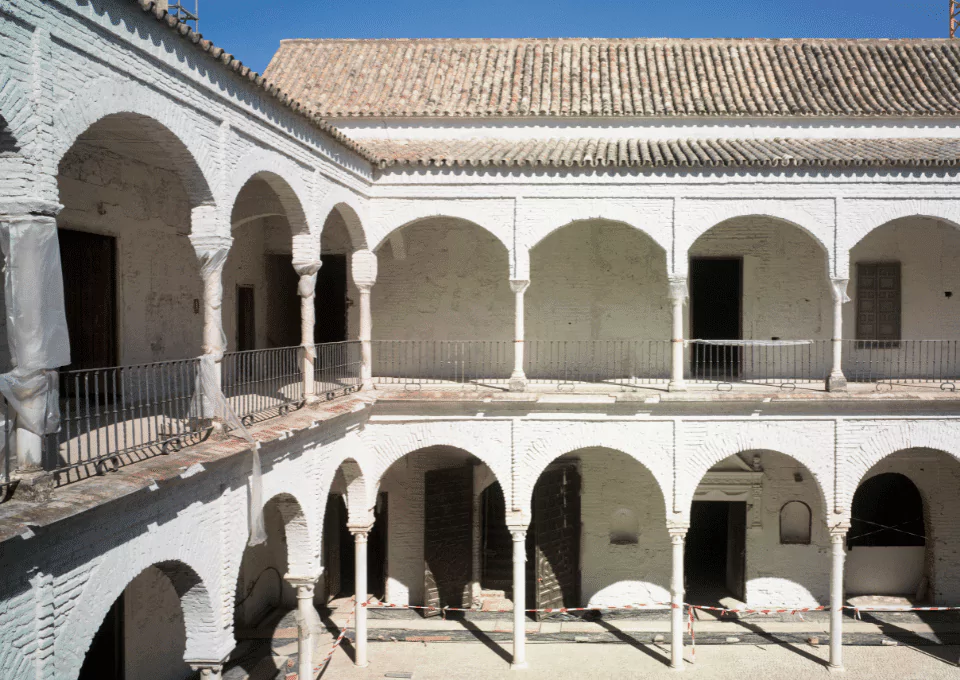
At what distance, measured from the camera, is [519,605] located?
502 inches

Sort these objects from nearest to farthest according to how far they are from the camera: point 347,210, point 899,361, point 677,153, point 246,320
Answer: point 347,210 → point 677,153 → point 246,320 → point 899,361

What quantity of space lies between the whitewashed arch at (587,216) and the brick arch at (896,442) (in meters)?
3.94

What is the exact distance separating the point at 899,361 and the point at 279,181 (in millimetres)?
10925

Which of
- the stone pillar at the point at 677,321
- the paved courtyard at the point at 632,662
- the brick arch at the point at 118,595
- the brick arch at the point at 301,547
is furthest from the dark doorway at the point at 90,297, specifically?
the stone pillar at the point at 677,321

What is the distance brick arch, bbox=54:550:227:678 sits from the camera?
5.71m

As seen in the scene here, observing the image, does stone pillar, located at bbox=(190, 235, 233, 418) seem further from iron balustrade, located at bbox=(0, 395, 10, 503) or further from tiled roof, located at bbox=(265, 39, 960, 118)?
tiled roof, located at bbox=(265, 39, 960, 118)

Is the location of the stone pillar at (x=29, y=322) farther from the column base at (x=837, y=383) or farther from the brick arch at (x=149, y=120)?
the column base at (x=837, y=383)

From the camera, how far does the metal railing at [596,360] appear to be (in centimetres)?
1506

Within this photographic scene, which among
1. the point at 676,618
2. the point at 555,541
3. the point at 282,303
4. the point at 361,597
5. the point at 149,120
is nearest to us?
the point at 149,120

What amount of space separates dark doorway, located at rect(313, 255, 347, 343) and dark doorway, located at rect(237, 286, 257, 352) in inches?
60.5

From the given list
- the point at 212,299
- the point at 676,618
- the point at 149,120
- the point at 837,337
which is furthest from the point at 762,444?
the point at 149,120

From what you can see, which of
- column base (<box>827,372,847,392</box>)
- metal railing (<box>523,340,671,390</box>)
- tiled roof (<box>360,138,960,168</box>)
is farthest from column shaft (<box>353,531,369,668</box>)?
column base (<box>827,372,847,392</box>)

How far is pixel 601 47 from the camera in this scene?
17609 millimetres

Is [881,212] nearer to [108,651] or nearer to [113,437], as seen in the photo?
[113,437]
